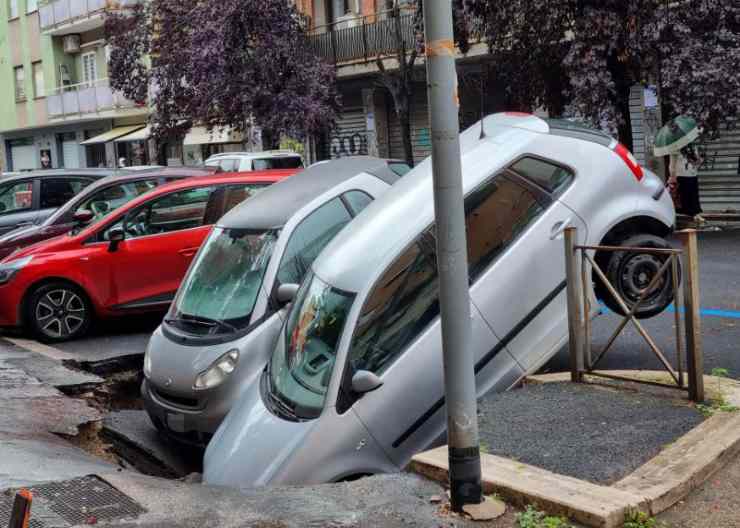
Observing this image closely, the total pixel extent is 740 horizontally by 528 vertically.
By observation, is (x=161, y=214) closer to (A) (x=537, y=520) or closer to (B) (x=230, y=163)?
(A) (x=537, y=520)

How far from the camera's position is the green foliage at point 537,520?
4.17 meters

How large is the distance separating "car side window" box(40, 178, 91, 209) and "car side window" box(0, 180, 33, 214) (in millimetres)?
190

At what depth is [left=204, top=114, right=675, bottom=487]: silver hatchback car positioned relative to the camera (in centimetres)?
520

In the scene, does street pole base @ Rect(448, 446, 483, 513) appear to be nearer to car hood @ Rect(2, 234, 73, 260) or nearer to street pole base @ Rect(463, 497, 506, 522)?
street pole base @ Rect(463, 497, 506, 522)

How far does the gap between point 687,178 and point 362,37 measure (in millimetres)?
12125

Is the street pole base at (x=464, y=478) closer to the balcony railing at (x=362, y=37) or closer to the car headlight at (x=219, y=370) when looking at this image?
the car headlight at (x=219, y=370)

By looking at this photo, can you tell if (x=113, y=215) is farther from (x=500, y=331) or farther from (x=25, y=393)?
(x=500, y=331)

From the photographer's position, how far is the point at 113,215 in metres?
11.0

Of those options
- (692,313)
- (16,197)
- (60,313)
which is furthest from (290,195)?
(16,197)

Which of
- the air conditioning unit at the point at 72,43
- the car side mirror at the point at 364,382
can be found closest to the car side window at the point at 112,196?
the car side mirror at the point at 364,382

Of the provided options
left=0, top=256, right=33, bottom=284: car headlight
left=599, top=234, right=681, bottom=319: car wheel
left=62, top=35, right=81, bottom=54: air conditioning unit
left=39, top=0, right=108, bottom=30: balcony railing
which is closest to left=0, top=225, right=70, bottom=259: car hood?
left=0, top=256, right=33, bottom=284: car headlight

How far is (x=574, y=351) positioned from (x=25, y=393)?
5.06 m

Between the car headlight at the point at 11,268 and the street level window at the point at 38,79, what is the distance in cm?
3502

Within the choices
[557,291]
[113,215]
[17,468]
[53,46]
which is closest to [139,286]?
[113,215]
